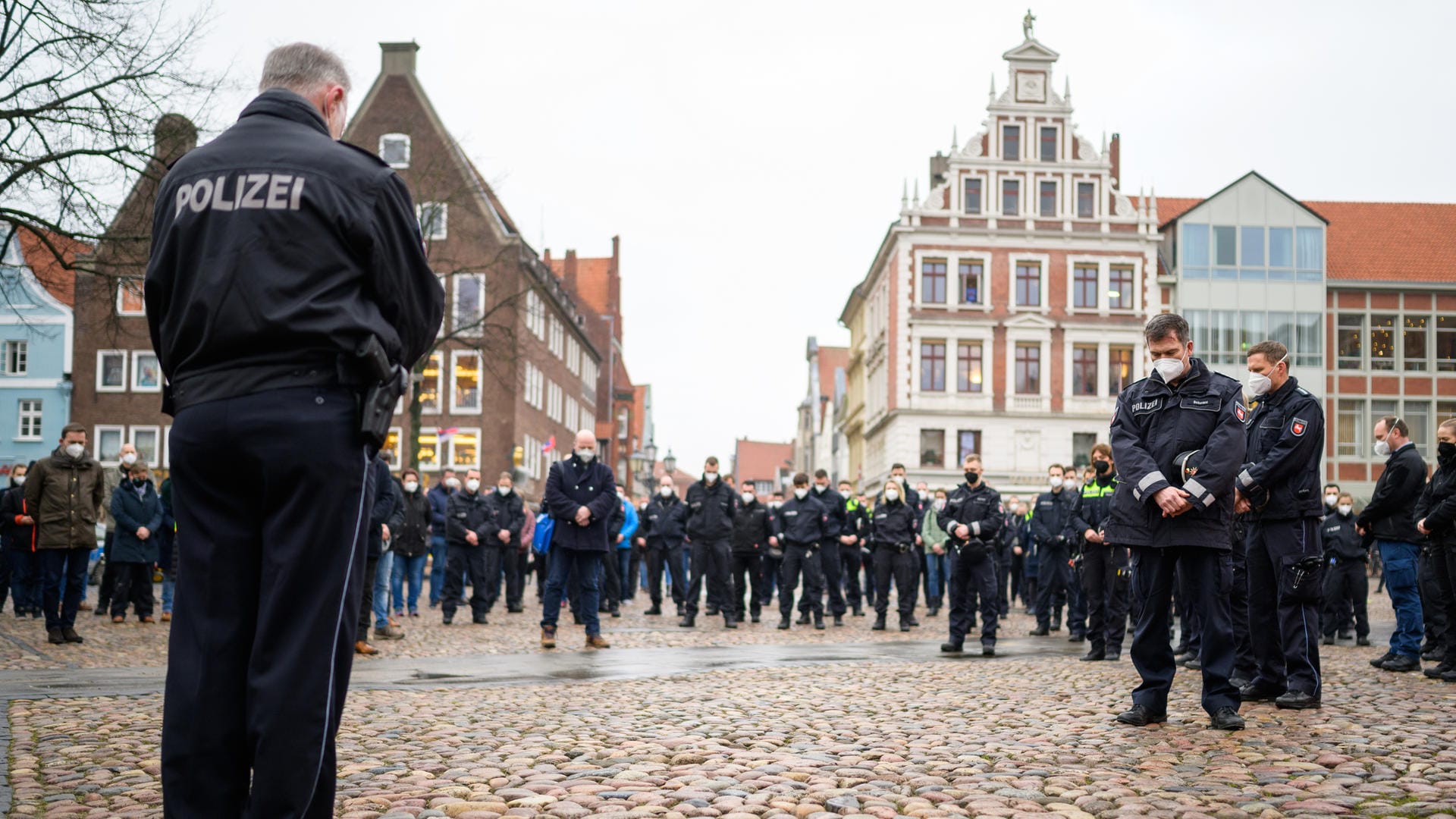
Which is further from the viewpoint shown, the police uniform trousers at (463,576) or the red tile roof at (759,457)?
the red tile roof at (759,457)

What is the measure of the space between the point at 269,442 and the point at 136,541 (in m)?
15.0

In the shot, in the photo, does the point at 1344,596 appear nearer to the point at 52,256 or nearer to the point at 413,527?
the point at 413,527

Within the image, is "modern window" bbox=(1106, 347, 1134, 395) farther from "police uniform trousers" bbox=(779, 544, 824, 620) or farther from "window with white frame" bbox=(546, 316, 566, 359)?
"police uniform trousers" bbox=(779, 544, 824, 620)

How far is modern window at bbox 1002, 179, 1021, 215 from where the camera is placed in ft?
189

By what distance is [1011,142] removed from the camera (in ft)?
187

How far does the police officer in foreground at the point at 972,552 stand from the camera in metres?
14.0

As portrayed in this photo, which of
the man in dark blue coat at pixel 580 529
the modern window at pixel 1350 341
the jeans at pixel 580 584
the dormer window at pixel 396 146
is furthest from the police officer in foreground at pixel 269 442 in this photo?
the modern window at pixel 1350 341

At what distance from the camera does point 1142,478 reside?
750cm

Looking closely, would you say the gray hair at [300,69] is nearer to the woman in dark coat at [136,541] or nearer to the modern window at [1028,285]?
the woman in dark coat at [136,541]

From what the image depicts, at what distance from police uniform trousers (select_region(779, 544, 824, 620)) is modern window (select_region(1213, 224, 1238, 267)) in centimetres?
4297

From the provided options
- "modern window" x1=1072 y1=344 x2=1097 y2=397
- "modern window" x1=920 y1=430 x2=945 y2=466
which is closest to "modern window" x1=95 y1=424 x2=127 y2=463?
"modern window" x1=920 y1=430 x2=945 y2=466

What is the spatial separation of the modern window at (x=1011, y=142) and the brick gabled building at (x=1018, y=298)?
45 mm

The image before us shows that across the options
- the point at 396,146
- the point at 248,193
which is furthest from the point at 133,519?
the point at 396,146

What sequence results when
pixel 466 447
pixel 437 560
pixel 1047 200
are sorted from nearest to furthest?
pixel 437 560 < pixel 466 447 < pixel 1047 200
